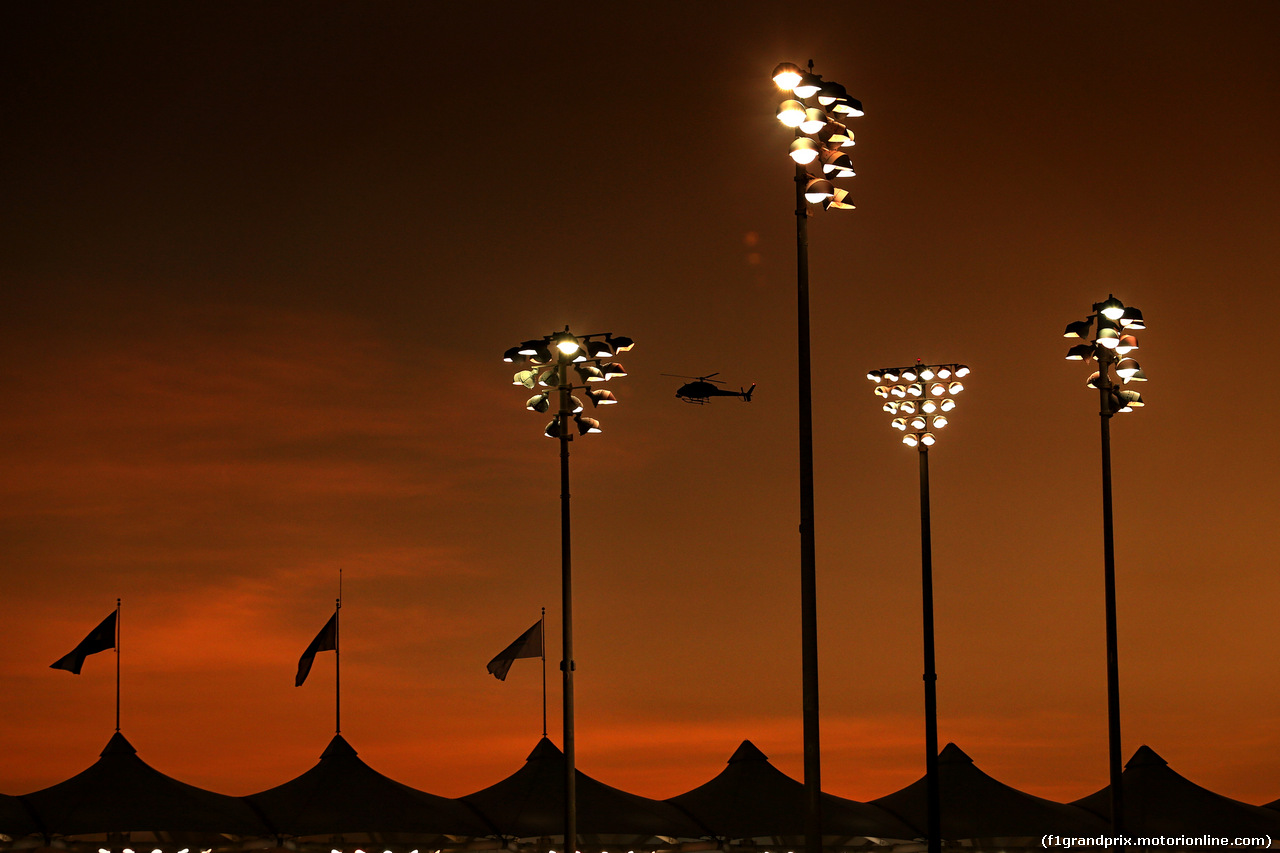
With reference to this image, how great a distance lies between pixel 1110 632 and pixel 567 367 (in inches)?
416

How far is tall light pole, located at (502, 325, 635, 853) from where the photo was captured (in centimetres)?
2402

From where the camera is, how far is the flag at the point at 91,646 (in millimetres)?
39312

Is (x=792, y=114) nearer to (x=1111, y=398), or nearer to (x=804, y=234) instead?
(x=804, y=234)

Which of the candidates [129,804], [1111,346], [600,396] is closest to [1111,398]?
[1111,346]

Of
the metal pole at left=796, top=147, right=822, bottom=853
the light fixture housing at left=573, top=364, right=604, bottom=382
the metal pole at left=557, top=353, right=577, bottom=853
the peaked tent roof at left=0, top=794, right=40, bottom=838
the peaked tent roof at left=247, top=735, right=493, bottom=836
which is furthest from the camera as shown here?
the peaked tent roof at left=247, top=735, right=493, bottom=836

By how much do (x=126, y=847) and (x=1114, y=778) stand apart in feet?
74.1

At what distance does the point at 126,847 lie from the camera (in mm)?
36031

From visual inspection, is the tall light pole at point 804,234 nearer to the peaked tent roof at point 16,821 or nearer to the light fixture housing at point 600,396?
the light fixture housing at point 600,396

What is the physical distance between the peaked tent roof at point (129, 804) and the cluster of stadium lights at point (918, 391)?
726 inches

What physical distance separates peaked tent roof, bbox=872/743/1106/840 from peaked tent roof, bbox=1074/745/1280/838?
1.40 metres

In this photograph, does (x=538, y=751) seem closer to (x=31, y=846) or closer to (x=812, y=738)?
(x=31, y=846)

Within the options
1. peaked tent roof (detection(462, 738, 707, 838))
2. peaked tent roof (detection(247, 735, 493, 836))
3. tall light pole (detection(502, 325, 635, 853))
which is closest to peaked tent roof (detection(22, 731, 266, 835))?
peaked tent roof (detection(247, 735, 493, 836))

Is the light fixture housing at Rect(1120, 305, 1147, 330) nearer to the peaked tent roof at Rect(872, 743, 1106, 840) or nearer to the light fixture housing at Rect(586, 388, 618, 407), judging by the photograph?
the light fixture housing at Rect(586, 388, 618, 407)

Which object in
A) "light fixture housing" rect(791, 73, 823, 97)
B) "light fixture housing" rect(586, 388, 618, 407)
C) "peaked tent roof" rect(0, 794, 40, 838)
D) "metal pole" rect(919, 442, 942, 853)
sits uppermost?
"light fixture housing" rect(791, 73, 823, 97)
